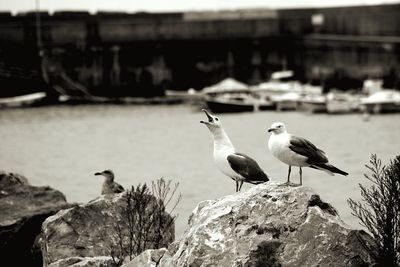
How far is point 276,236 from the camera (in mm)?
9102

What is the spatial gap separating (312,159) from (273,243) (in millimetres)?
2878

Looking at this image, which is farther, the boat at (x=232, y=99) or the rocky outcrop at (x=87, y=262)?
the boat at (x=232, y=99)

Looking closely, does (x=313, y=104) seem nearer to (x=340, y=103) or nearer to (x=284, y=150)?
(x=340, y=103)

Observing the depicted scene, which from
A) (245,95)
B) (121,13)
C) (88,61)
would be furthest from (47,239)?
(121,13)

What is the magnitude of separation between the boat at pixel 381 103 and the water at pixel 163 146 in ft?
3.31

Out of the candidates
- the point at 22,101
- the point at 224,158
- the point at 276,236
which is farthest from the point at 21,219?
the point at 22,101

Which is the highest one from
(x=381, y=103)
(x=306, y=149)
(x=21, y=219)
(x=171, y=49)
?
(x=306, y=149)

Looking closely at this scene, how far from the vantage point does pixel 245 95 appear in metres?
72.8

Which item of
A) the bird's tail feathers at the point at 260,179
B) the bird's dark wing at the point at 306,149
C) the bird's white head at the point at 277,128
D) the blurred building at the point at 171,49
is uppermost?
the bird's white head at the point at 277,128

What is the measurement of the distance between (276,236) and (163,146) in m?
41.3

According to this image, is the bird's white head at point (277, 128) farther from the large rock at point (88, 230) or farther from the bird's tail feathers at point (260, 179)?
the large rock at point (88, 230)

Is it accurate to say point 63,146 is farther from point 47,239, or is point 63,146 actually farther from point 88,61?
point 47,239

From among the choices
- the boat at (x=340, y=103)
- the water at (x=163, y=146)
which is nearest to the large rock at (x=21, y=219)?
the water at (x=163, y=146)

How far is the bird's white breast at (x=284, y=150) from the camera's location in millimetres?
11422
